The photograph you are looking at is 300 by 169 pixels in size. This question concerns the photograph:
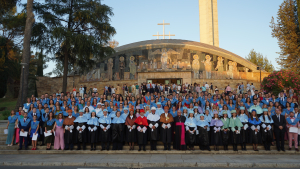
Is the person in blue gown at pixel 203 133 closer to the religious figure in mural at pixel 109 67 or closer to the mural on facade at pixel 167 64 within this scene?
the mural on facade at pixel 167 64

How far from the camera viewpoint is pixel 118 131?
9383 millimetres

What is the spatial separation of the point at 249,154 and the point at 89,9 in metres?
20.4

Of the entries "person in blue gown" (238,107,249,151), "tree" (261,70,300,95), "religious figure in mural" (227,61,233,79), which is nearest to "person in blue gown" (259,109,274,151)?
"person in blue gown" (238,107,249,151)

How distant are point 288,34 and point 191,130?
2098 centimetres

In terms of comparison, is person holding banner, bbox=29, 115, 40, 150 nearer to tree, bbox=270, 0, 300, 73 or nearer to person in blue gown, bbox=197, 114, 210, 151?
person in blue gown, bbox=197, 114, 210, 151

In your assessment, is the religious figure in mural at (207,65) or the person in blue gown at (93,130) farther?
the religious figure in mural at (207,65)

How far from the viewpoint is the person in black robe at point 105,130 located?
9320mm

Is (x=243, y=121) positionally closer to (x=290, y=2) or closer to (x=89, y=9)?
(x=89, y=9)

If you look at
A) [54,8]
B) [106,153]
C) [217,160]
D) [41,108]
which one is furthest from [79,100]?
[54,8]

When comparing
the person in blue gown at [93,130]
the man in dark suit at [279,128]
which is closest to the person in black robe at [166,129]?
the person in blue gown at [93,130]

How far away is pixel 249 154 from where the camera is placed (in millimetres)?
8781

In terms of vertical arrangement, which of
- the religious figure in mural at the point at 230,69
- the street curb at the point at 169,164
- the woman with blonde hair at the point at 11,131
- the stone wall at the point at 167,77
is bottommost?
the street curb at the point at 169,164

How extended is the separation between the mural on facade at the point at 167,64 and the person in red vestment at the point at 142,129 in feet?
54.3

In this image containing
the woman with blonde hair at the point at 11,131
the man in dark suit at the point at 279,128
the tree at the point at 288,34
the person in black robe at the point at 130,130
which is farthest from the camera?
the tree at the point at 288,34
